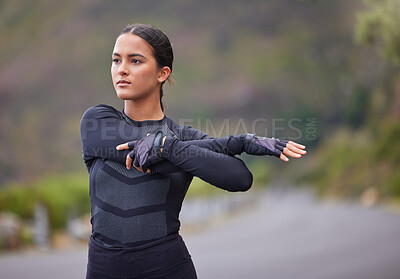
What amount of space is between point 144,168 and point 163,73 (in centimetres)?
48

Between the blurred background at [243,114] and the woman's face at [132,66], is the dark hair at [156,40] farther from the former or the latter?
the blurred background at [243,114]

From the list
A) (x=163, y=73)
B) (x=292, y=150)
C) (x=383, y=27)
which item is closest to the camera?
(x=292, y=150)

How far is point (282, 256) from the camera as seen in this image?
11258 mm

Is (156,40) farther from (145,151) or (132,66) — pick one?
(145,151)

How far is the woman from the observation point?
7.19ft

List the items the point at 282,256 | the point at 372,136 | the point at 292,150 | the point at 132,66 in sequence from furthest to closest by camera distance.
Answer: the point at 372,136 → the point at 282,256 → the point at 132,66 → the point at 292,150

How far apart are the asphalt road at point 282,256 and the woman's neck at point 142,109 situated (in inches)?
250

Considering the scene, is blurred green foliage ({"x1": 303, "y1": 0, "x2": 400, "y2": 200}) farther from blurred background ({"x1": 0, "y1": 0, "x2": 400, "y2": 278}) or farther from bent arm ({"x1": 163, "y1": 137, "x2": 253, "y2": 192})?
bent arm ({"x1": 163, "y1": 137, "x2": 253, "y2": 192})

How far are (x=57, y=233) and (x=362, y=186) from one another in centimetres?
2133

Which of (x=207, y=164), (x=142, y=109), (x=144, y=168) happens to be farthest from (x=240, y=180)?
(x=142, y=109)

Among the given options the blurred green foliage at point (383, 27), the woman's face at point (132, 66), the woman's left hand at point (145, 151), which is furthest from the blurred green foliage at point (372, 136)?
the woman's left hand at point (145, 151)

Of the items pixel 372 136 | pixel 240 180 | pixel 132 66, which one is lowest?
pixel 240 180

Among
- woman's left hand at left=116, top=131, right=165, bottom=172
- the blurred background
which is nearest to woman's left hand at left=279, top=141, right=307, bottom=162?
Result: woman's left hand at left=116, top=131, right=165, bottom=172

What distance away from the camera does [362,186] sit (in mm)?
31297
